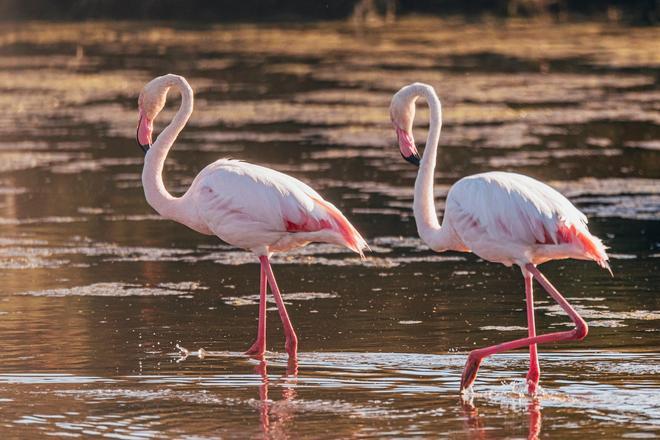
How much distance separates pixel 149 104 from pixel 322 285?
6.16ft

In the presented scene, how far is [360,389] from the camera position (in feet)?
22.9

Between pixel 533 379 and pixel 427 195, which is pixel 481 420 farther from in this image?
pixel 427 195

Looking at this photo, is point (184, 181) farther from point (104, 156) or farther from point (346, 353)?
point (346, 353)

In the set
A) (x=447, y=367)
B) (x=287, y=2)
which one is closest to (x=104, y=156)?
(x=447, y=367)

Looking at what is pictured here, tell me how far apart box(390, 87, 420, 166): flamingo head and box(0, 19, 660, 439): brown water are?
41.0 inches

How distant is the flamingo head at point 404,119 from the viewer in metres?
7.73

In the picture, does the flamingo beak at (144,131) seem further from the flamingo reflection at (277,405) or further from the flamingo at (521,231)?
the flamingo at (521,231)

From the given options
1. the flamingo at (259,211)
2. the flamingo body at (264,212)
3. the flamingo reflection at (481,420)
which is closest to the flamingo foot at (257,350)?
the flamingo at (259,211)

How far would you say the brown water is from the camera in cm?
664

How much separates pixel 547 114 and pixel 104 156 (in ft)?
20.9

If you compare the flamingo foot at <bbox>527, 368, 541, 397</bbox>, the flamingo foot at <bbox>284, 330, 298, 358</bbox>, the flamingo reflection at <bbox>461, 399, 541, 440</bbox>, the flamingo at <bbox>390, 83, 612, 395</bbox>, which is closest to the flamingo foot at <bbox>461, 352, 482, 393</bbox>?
the flamingo at <bbox>390, 83, 612, 395</bbox>

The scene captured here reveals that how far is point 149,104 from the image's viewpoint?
8.60 meters

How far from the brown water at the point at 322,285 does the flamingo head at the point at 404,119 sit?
1.04 meters

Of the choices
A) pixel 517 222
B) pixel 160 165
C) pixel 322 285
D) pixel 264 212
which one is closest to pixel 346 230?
pixel 264 212
